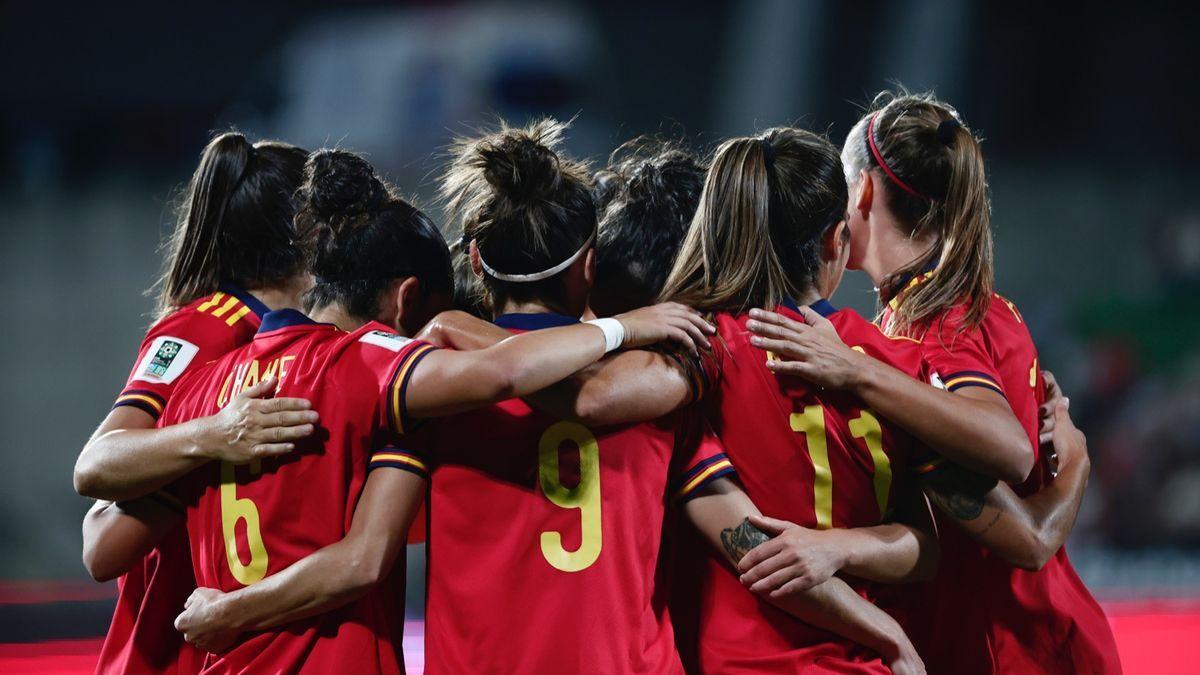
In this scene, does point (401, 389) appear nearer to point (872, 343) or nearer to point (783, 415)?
point (783, 415)

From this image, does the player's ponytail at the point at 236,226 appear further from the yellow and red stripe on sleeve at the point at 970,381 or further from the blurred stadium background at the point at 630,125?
the blurred stadium background at the point at 630,125

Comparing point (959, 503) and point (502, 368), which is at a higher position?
point (502, 368)

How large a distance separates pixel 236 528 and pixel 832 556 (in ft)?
3.28

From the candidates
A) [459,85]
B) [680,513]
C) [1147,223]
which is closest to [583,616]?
[680,513]

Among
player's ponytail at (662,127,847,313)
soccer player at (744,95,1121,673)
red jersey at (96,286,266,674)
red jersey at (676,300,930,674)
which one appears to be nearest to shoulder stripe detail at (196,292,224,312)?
red jersey at (96,286,266,674)

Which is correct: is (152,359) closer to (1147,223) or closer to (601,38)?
(601,38)

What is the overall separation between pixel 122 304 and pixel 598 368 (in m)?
7.82

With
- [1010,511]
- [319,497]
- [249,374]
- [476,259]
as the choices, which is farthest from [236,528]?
[1010,511]

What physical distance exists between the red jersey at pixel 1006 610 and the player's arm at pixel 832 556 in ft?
0.87

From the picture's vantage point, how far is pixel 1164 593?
24.0 feet

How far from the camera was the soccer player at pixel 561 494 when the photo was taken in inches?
70.1

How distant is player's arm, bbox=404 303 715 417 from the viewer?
1670mm

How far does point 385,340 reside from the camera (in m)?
1.82

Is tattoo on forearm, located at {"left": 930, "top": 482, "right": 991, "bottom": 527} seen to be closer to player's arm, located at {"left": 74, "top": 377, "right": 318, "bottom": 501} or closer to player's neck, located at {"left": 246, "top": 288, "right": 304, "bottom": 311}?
player's arm, located at {"left": 74, "top": 377, "right": 318, "bottom": 501}
